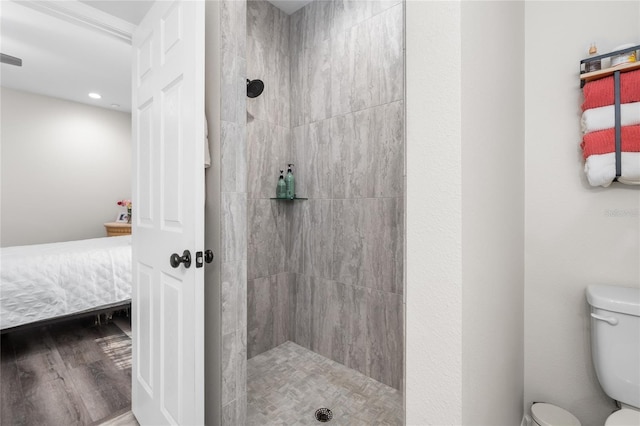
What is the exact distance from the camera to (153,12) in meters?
1.45

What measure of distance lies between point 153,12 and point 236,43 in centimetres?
47

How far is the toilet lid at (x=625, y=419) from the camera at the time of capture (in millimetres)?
989

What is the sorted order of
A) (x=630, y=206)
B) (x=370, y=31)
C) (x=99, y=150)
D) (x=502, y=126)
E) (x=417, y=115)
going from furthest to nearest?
(x=99, y=150) → (x=370, y=31) → (x=630, y=206) → (x=502, y=126) → (x=417, y=115)

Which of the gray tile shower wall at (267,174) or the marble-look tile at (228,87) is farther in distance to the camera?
the gray tile shower wall at (267,174)

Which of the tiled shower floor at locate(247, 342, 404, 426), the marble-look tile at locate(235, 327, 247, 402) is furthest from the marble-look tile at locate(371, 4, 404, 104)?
the tiled shower floor at locate(247, 342, 404, 426)

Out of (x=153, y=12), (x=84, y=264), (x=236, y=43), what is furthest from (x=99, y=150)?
(x=236, y=43)

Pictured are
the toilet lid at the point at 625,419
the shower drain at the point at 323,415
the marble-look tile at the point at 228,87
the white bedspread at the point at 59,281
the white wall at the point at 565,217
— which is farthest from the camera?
the white bedspread at the point at 59,281

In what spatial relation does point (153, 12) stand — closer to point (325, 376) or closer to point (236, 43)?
point (236, 43)

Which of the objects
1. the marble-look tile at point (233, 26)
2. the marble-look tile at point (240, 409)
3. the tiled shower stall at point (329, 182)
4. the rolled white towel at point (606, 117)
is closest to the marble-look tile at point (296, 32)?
the tiled shower stall at point (329, 182)

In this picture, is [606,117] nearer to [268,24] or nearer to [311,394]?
[311,394]

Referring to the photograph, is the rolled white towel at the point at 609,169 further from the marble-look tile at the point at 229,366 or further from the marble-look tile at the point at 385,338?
the marble-look tile at the point at 229,366

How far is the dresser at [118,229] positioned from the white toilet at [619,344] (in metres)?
4.98

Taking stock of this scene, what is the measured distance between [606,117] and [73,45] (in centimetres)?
407

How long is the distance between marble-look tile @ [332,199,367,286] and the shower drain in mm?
789
